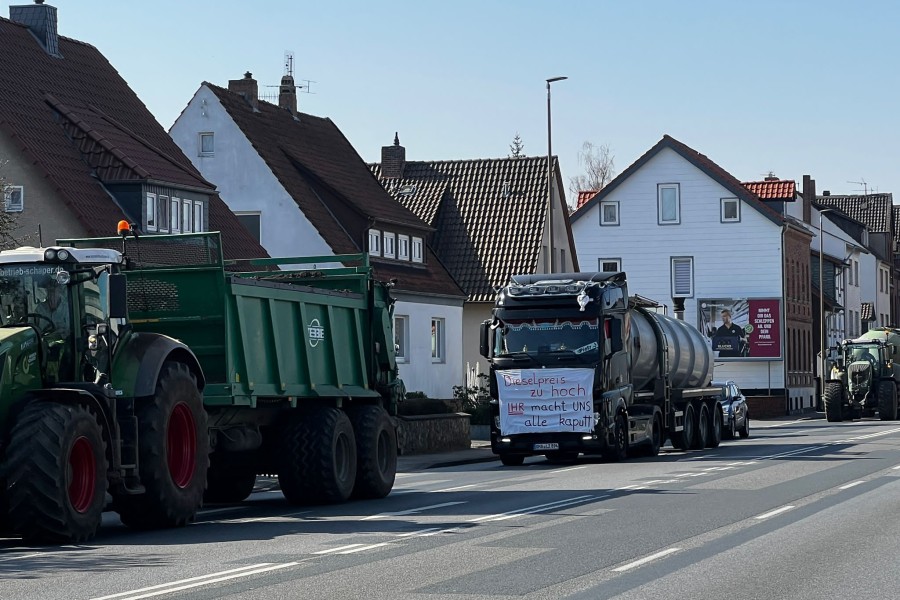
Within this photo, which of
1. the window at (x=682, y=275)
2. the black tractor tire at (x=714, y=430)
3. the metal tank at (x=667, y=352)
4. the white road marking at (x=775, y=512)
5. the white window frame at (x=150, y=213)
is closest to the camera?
the white road marking at (x=775, y=512)

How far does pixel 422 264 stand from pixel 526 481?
30.9 meters

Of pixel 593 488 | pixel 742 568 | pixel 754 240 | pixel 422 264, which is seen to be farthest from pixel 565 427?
pixel 754 240

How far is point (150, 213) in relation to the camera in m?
39.9

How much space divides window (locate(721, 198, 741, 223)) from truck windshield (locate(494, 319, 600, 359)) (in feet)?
149

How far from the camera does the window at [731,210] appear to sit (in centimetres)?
7500

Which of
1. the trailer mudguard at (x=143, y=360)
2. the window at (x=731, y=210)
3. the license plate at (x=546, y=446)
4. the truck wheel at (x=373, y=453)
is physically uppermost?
the window at (x=731, y=210)

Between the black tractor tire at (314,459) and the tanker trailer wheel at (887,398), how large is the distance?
43.4 m

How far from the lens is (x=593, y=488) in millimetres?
22953

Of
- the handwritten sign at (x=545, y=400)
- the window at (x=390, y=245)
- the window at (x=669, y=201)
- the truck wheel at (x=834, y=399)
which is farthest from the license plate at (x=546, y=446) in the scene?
the window at (x=669, y=201)

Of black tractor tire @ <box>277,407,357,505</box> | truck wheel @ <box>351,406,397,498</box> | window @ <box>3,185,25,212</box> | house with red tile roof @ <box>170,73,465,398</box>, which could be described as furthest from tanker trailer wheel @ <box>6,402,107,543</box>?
house with red tile roof @ <box>170,73,465,398</box>

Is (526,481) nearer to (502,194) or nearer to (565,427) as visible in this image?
(565,427)

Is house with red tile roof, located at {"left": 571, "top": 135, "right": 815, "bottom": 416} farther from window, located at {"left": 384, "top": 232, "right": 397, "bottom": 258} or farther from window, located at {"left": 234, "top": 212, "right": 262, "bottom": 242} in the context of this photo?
window, located at {"left": 234, "top": 212, "right": 262, "bottom": 242}

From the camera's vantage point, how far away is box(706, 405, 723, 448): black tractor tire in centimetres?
3906

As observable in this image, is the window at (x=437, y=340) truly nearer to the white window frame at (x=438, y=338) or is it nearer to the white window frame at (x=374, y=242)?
the white window frame at (x=438, y=338)
